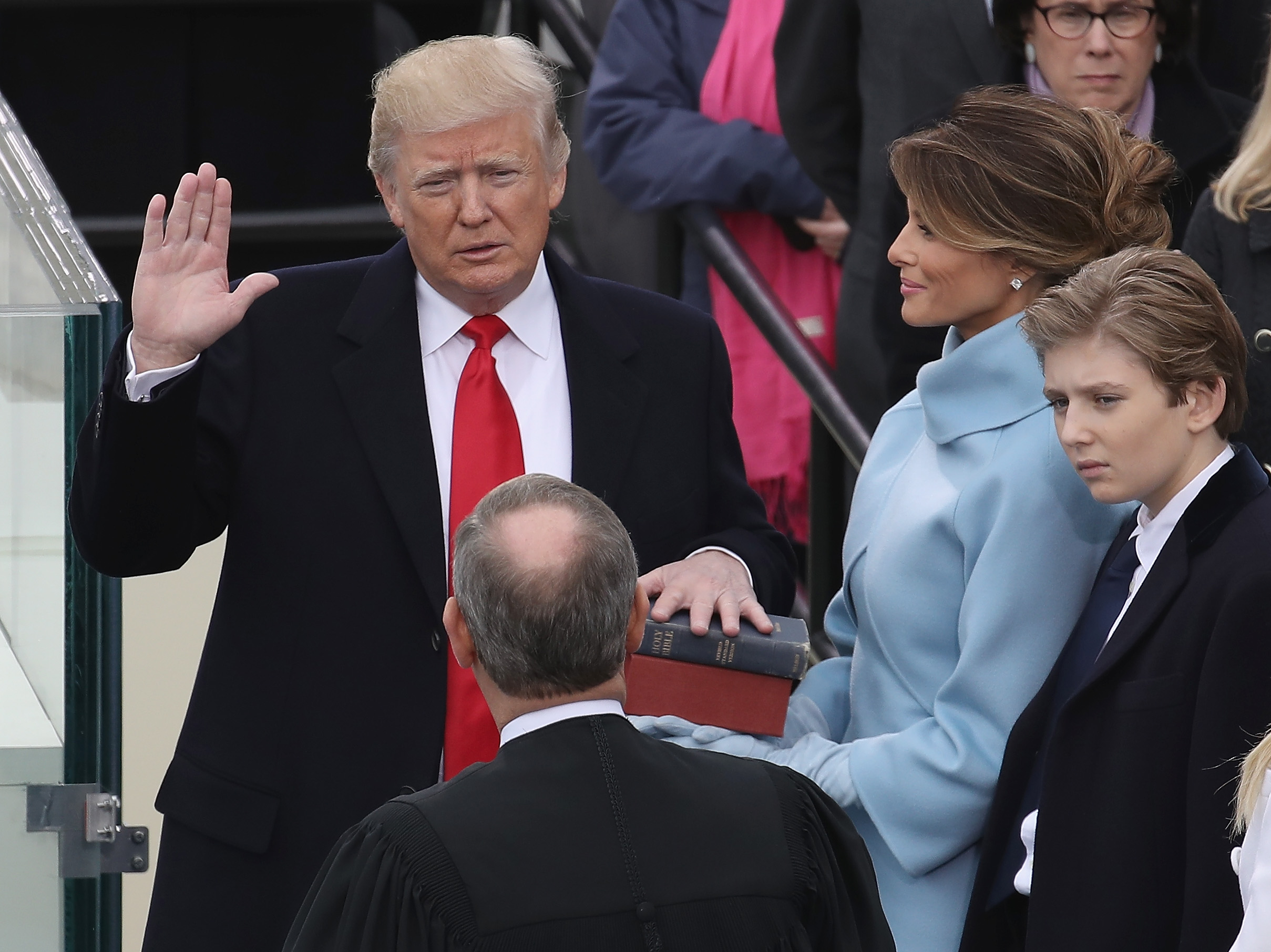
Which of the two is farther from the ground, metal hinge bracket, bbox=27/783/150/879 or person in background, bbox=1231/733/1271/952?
person in background, bbox=1231/733/1271/952

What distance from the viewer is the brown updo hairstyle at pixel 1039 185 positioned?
244 centimetres

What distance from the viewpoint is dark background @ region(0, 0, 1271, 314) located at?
5.43m

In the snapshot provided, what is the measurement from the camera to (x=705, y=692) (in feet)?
8.07

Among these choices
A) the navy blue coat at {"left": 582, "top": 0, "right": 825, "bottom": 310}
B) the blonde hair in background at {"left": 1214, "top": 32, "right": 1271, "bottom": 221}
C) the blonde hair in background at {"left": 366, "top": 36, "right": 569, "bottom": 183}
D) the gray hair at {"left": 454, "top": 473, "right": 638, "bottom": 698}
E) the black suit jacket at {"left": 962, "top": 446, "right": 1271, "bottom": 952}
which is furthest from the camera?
the navy blue coat at {"left": 582, "top": 0, "right": 825, "bottom": 310}

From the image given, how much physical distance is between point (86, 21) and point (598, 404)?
10.8ft

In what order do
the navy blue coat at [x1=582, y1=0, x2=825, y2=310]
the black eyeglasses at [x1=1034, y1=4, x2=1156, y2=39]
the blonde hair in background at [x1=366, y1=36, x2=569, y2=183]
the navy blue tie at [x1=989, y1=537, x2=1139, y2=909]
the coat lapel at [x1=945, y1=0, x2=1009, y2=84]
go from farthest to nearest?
the navy blue coat at [x1=582, y1=0, x2=825, y2=310], the coat lapel at [x1=945, y1=0, x2=1009, y2=84], the black eyeglasses at [x1=1034, y1=4, x2=1156, y2=39], the blonde hair in background at [x1=366, y1=36, x2=569, y2=183], the navy blue tie at [x1=989, y1=537, x2=1139, y2=909]

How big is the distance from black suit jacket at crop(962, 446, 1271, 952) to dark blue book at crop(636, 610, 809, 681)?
0.34 m

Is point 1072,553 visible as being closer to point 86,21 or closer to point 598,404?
point 598,404

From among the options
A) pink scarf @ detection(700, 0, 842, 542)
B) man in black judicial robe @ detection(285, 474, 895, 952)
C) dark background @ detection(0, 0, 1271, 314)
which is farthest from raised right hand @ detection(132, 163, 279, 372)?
dark background @ detection(0, 0, 1271, 314)

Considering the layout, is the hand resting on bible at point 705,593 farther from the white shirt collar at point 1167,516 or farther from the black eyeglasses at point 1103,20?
the black eyeglasses at point 1103,20

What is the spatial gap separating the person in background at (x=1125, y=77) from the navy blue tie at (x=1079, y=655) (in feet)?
3.39

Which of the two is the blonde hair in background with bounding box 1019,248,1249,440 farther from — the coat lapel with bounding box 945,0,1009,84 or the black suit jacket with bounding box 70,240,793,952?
the coat lapel with bounding box 945,0,1009,84

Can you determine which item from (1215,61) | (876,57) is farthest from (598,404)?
(1215,61)

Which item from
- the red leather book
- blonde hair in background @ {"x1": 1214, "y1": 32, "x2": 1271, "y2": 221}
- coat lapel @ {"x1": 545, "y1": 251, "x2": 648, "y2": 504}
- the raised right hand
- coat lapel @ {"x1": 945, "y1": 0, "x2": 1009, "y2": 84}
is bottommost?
the red leather book
